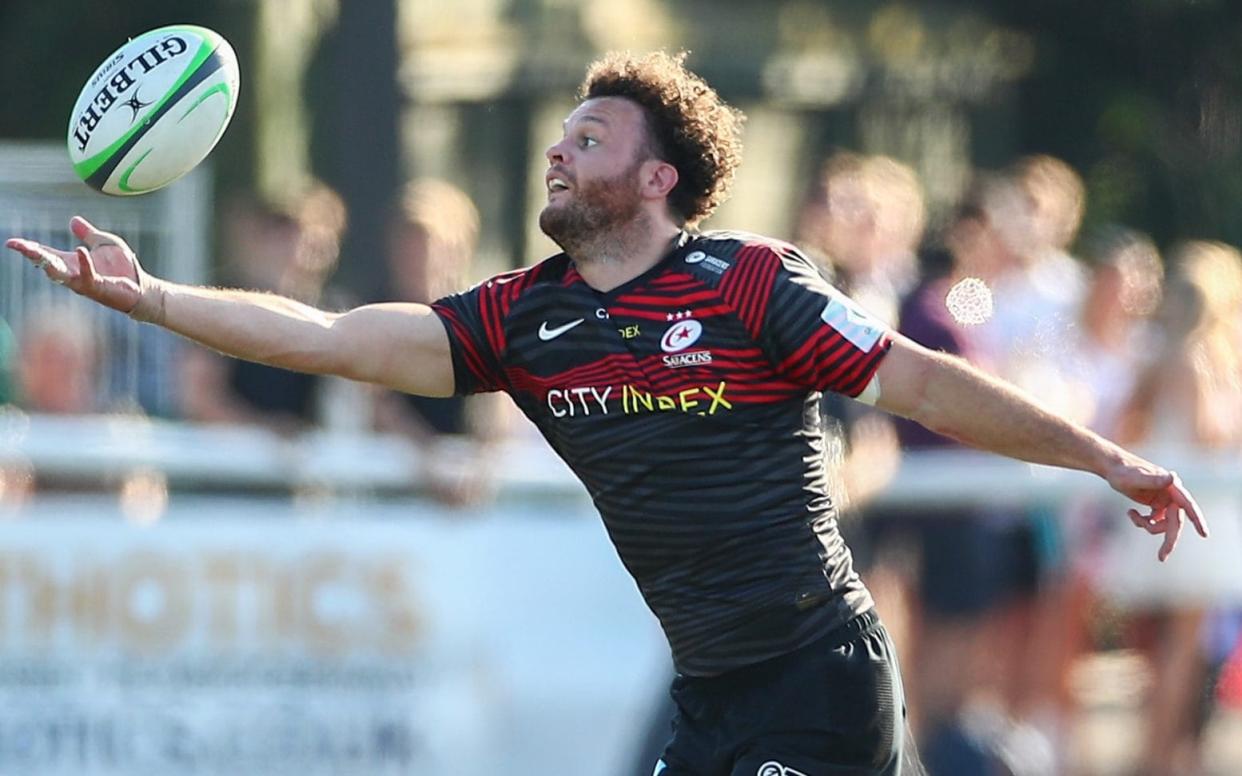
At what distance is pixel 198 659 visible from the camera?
897cm

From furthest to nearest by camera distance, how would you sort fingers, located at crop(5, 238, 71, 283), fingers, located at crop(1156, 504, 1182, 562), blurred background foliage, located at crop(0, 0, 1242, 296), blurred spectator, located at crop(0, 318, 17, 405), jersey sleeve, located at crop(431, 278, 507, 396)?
blurred background foliage, located at crop(0, 0, 1242, 296), blurred spectator, located at crop(0, 318, 17, 405), jersey sleeve, located at crop(431, 278, 507, 396), fingers, located at crop(1156, 504, 1182, 562), fingers, located at crop(5, 238, 71, 283)

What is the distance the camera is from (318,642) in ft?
29.8

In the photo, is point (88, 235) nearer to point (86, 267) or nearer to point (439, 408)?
point (86, 267)

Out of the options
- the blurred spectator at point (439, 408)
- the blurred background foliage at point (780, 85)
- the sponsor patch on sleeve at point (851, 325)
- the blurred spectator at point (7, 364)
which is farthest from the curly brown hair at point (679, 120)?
the blurred background foliage at point (780, 85)

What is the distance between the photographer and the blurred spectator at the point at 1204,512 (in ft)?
32.0

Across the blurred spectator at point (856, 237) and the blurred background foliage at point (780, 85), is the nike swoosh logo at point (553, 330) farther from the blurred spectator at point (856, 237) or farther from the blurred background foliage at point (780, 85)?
the blurred background foliage at point (780, 85)

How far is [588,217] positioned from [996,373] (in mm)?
4161

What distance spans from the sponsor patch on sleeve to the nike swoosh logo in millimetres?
620

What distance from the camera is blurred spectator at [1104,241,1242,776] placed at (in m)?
9.77

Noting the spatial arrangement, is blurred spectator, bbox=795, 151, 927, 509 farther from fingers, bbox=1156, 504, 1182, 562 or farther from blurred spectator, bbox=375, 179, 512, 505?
fingers, bbox=1156, 504, 1182, 562

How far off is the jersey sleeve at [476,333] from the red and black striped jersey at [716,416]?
4cm

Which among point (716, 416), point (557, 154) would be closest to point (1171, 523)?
point (716, 416)

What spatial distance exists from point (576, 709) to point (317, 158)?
5655mm

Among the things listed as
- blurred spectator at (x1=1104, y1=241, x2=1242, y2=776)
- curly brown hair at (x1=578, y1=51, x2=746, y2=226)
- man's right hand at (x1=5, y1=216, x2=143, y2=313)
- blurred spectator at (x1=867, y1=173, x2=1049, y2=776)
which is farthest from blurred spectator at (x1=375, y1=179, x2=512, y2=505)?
man's right hand at (x1=5, y1=216, x2=143, y2=313)
